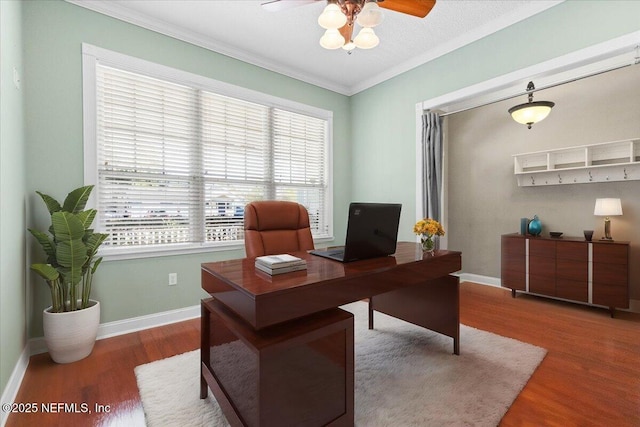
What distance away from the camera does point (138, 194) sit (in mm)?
2609

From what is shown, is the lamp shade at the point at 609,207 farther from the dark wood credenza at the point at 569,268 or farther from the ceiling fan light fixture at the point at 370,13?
the ceiling fan light fixture at the point at 370,13

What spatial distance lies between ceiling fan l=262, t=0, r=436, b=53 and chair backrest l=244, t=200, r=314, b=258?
1.19 meters

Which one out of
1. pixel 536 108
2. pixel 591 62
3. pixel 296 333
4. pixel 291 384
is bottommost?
pixel 291 384

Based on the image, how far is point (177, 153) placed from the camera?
9.22 feet

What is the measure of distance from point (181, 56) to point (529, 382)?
386cm

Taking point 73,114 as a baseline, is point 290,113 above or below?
above

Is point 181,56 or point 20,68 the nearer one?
point 20,68

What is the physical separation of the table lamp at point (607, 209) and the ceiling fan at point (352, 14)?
2859 millimetres

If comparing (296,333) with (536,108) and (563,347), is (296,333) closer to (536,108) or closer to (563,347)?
(563,347)

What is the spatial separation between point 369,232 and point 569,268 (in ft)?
9.59

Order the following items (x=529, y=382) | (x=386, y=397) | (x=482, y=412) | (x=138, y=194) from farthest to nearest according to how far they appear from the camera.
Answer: (x=138, y=194) → (x=529, y=382) → (x=386, y=397) → (x=482, y=412)

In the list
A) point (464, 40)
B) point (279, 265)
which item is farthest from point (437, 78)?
point (279, 265)

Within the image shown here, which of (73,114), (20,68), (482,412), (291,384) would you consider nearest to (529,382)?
(482,412)

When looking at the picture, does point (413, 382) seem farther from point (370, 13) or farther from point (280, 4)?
point (280, 4)
